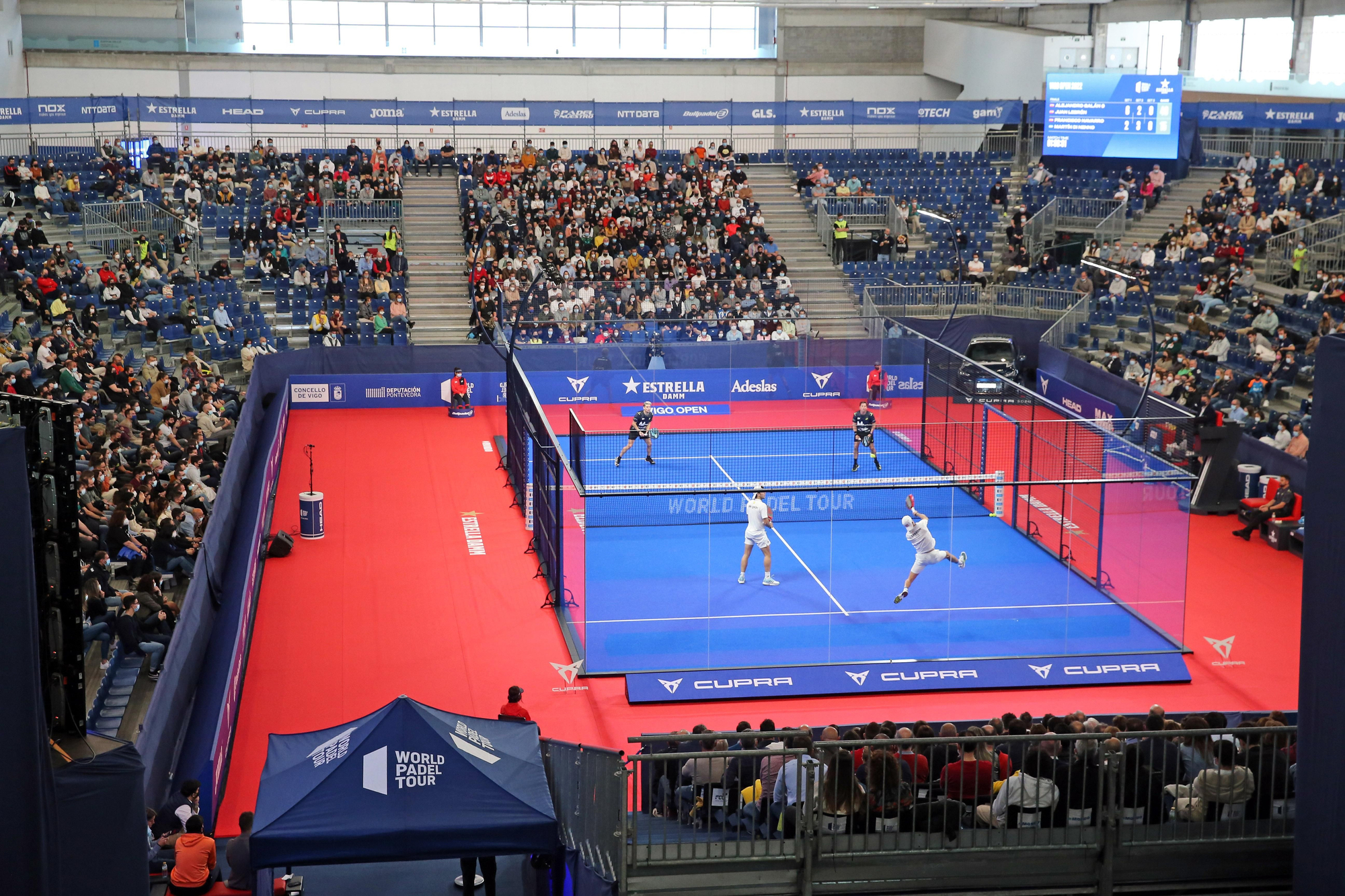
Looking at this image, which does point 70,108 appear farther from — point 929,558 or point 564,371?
point 929,558

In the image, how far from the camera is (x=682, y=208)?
40.7 m

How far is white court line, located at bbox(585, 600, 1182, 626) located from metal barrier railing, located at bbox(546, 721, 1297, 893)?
6.54 metres

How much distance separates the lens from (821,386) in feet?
113

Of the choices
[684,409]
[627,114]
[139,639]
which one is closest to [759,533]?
[139,639]

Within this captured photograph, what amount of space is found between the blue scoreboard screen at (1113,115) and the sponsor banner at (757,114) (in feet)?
27.0

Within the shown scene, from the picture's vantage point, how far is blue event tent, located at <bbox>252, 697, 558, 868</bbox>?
9961mm

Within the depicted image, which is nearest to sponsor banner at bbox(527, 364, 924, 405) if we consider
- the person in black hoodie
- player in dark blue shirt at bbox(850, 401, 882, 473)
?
player in dark blue shirt at bbox(850, 401, 882, 473)

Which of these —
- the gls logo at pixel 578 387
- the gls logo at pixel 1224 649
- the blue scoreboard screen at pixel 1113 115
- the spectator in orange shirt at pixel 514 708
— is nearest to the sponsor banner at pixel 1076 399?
the gls logo at pixel 1224 649

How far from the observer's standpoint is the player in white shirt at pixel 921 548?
17.7 meters

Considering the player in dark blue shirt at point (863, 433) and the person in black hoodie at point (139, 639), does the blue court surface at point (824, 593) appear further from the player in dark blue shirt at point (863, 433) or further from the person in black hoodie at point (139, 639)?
the person in black hoodie at point (139, 639)

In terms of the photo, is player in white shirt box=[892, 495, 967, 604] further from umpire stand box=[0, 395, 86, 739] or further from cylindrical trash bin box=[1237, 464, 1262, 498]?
umpire stand box=[0, 395, 86, 739]

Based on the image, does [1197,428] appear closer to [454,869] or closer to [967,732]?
[967,732]

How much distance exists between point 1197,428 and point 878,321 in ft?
36.1

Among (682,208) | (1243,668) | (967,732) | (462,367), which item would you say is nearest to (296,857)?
(967,732)
